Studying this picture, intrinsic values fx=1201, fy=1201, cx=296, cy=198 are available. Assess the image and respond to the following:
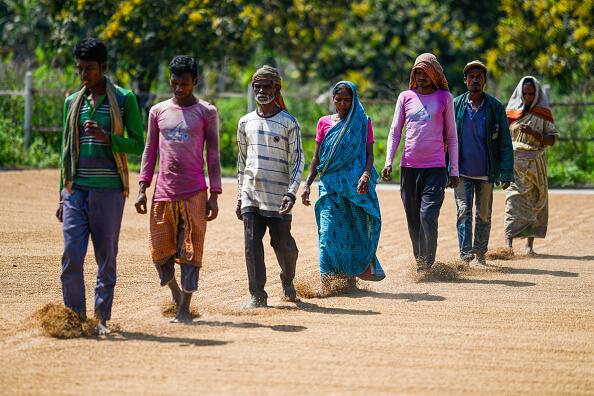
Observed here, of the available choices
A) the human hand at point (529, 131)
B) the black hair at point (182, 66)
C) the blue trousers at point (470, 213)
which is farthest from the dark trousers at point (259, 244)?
the human hand at point (529, 131)

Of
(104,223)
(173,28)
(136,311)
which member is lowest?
(136,311)

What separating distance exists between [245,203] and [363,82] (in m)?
22.6

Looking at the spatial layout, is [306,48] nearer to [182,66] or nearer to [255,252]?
[255,252]

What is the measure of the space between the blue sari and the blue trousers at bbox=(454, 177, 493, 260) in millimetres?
1853

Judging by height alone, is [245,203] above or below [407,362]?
above

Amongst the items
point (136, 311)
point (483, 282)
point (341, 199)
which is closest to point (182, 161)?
point (136, 311)

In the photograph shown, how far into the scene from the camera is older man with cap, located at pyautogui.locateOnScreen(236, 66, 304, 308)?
8.33 meters

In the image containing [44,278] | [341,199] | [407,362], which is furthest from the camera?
[44,278]

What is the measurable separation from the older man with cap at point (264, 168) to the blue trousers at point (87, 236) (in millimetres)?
1299

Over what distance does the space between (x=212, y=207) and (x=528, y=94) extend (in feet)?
16.6

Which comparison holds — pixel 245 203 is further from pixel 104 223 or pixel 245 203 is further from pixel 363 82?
pixel 363 82

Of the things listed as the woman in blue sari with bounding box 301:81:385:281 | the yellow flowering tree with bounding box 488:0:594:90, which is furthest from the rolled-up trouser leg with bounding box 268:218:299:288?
the yellow flowering tree with bounding box 488:0:594:90

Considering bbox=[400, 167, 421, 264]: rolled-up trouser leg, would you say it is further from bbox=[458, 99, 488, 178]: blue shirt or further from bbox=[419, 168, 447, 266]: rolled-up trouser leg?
bbox=[458, 99, 488, 178]: blue shirt

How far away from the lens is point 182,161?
25.1 feet
